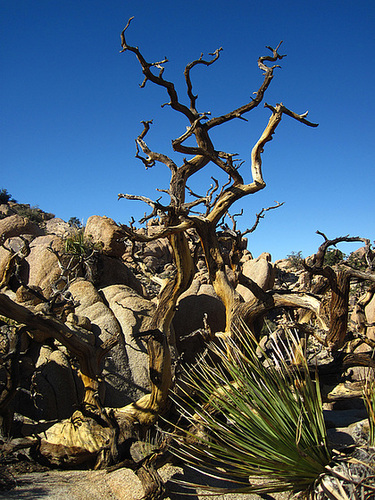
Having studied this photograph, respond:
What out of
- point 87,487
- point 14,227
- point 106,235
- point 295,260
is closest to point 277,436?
point 87,487

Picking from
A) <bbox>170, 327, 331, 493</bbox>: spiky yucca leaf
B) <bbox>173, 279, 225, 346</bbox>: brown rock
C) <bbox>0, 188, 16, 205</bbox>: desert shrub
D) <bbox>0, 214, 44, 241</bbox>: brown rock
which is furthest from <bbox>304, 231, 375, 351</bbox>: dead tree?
<bbox>0, 188, 16, 205</bbox>: desert shrub

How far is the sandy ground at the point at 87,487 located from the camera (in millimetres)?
5160

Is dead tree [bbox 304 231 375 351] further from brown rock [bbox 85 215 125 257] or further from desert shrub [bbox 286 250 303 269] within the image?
desert shrub [bbox 286 250 303 269]

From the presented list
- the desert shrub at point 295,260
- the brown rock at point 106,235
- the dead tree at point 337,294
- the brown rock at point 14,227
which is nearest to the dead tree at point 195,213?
the dead tree at point 337,294

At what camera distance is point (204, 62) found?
8.85 m

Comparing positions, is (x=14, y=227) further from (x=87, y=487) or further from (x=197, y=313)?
(x=87, y=487)

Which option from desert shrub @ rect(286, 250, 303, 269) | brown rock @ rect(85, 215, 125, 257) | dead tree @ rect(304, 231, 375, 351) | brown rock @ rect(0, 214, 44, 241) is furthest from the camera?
desert shrub @ rect(286, 250, 303, 269)

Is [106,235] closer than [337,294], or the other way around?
[337,294]

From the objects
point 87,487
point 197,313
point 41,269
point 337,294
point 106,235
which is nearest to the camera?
point 87,487

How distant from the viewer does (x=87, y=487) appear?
5.62 meters

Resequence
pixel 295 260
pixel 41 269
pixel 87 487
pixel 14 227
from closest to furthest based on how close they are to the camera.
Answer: pixel 87 487 < pixel 41 269 < pixel 14 227 < pixel 295 260

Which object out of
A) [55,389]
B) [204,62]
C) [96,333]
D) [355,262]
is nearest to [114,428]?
[55,389]

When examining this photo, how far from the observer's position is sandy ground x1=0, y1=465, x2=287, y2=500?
16.9 ft

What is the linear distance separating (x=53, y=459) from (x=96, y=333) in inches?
113
